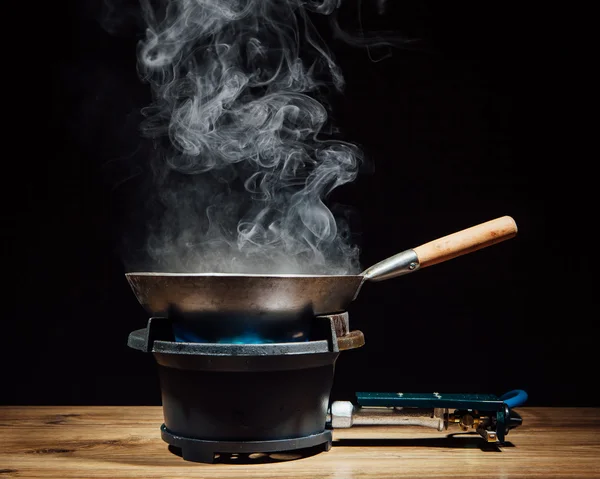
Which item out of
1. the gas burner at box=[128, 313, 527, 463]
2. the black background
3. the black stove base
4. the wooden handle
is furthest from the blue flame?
the black background

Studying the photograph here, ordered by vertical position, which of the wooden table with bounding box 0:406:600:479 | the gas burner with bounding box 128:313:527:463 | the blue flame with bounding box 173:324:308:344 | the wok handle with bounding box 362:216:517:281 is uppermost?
the wok handle with bounding box 362:216:517:281

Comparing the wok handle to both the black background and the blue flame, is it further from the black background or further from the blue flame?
the black background

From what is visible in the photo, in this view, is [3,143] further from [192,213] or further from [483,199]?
[483,199]

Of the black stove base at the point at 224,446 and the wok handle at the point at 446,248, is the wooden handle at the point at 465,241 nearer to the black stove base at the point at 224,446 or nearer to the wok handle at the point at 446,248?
the wok handle at the point at 446,248

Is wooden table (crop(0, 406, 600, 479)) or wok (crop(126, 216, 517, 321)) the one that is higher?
wok (crop(126, 216, 517, 321))

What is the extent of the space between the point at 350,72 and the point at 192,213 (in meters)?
0.59

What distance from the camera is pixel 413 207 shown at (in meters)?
2.04

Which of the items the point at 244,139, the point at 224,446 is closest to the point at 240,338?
the point at 224,446

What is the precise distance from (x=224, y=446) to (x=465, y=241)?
0.61 meters

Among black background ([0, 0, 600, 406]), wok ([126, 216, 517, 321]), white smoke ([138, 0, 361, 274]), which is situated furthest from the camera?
black background ([0, 0, 600, 406])

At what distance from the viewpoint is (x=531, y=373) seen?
6.73ft

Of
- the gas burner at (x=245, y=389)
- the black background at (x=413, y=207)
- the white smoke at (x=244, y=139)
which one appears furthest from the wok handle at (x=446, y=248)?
the black background at (x=413, y=207)

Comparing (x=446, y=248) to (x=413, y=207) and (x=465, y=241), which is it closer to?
(x=465, y=241)

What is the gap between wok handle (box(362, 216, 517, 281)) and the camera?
144 centimetres
